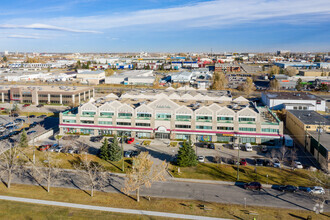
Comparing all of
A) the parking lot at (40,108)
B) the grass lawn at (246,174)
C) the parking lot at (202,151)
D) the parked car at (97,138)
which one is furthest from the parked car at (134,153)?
the parking lot at (40,108)

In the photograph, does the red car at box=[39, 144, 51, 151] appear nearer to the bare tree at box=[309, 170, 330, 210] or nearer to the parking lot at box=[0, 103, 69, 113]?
the parking lot at box=[0, 103, 69, 113]

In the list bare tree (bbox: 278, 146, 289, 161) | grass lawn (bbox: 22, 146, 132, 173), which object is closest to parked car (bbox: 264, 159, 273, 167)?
bare tree (bbox: 278, 146, 289, 161)

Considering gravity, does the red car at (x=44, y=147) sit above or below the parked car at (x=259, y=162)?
above

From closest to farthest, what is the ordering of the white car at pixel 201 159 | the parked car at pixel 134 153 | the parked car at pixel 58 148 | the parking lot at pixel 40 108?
the white car at pixel 201 159
the parked car at pixel 134 153
the parked car at pixel 58 148
the parking lot at pixel 40 108

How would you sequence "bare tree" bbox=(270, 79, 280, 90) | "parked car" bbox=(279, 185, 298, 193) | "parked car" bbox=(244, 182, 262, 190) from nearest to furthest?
"parked car" bbox=(279, 185, 298, 193)
"parked car" bbox=(244, 182, 262, 190)
"bare tree" bbox=(270, 79, 280, 90)

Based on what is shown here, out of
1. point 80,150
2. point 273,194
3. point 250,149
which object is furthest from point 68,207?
point 250,149

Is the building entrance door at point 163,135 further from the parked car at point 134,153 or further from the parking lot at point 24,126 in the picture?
the parking lot at point 24,126
